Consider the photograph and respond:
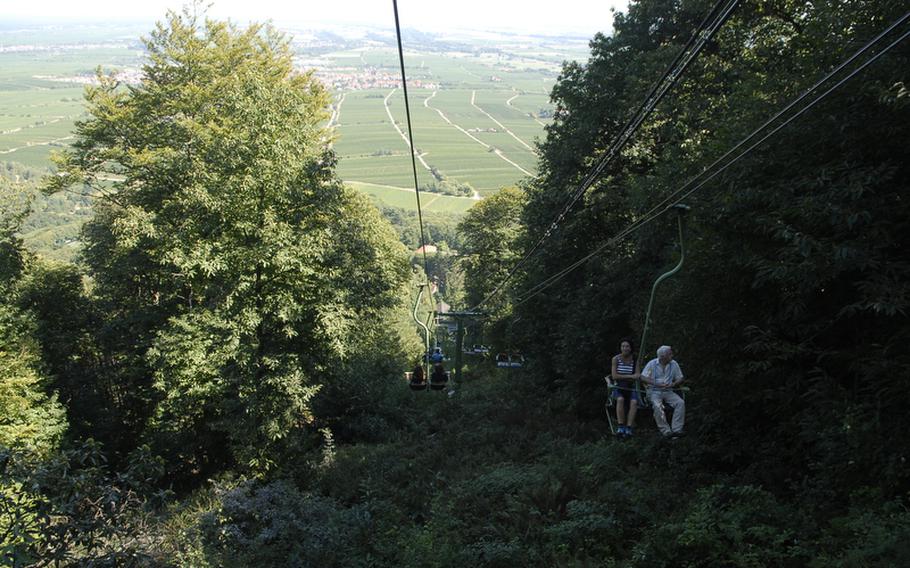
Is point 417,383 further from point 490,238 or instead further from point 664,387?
point 490,238

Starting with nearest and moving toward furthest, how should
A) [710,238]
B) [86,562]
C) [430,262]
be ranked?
1. [86,562]
2. [710,238]
3. [430,262]

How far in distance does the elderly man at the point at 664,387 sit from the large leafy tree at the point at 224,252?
324 inches

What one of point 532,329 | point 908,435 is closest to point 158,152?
point 532,329

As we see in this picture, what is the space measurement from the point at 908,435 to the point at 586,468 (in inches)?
181

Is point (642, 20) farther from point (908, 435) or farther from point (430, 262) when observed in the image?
point (430, 262)

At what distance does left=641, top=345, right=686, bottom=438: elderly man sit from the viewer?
8805mm

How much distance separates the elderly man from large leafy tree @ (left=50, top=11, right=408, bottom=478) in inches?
324

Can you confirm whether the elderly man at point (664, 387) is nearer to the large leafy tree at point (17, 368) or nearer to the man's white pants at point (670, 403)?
the man's white pants at point (670, 403)

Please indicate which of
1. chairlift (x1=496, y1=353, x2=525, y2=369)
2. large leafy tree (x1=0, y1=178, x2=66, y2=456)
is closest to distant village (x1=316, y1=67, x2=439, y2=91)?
chairlift (x1=496, y1=353, x2=525, y2=369)

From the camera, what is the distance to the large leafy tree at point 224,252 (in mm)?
14588

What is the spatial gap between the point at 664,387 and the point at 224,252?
11.1 metres

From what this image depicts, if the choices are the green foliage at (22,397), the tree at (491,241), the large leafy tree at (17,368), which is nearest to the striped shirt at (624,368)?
the large leafy tree at (17,368)

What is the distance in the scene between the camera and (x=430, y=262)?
91562 millimetres

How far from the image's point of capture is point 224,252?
15.0m
